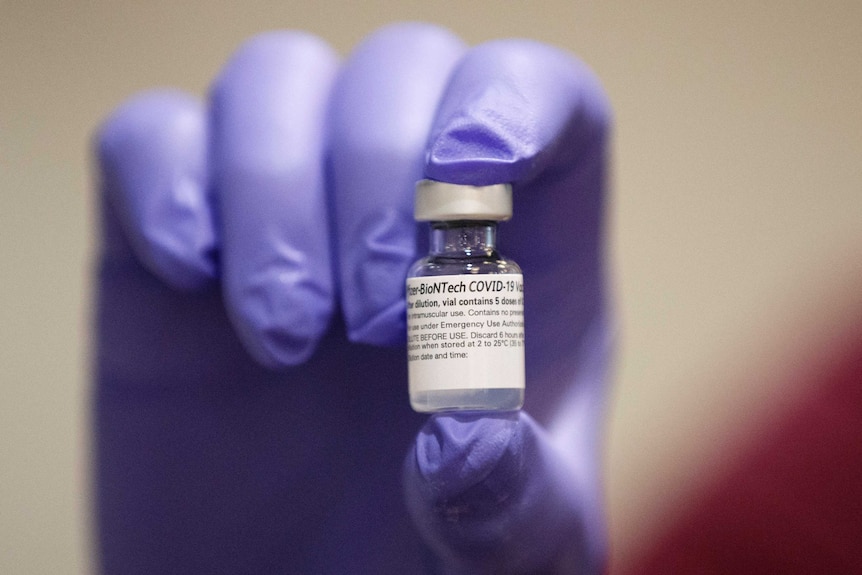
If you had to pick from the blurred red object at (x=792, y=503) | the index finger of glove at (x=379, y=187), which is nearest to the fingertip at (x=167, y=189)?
the index finger of glove at (x=379, y=187)

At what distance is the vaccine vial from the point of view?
1.86 feet

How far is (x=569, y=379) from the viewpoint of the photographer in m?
0.81

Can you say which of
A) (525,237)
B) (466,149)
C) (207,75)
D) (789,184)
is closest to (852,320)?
(466,149)

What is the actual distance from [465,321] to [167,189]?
0.31m

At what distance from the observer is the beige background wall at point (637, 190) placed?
83 cm

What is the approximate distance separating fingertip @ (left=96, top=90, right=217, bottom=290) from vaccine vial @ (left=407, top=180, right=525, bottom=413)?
0.72ft

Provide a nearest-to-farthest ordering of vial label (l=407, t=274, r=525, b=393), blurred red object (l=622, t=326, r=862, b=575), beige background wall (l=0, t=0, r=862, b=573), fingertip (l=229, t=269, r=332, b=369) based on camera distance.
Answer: blurred red object (l=622, t=326, r=862, b=575)
vial label (l=407, t=274, r=525, b=393)
fingertip (l=229, t=269, r=332, b=369)
beige background wall (l=0, t=0, r=862, b=573)

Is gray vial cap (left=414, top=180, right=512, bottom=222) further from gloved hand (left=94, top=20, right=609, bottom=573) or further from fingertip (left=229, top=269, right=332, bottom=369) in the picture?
fingertip (left=229, top=269, right=332, bottom=369)

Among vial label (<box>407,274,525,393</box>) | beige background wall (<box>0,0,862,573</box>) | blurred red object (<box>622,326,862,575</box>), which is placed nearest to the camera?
blurred red object (<box>622,326,862,575</box>)

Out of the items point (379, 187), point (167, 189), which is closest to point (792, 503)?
point (379, 187)

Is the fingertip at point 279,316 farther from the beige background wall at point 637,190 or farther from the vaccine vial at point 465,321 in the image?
the beige background wall at point 637,190

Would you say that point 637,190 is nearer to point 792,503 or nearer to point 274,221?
point 274,221

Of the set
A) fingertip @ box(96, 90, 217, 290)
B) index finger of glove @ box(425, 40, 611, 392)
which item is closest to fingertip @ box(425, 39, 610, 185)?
index finger of glove @ box(425, 40, 611, 392)

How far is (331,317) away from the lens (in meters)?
0.71
